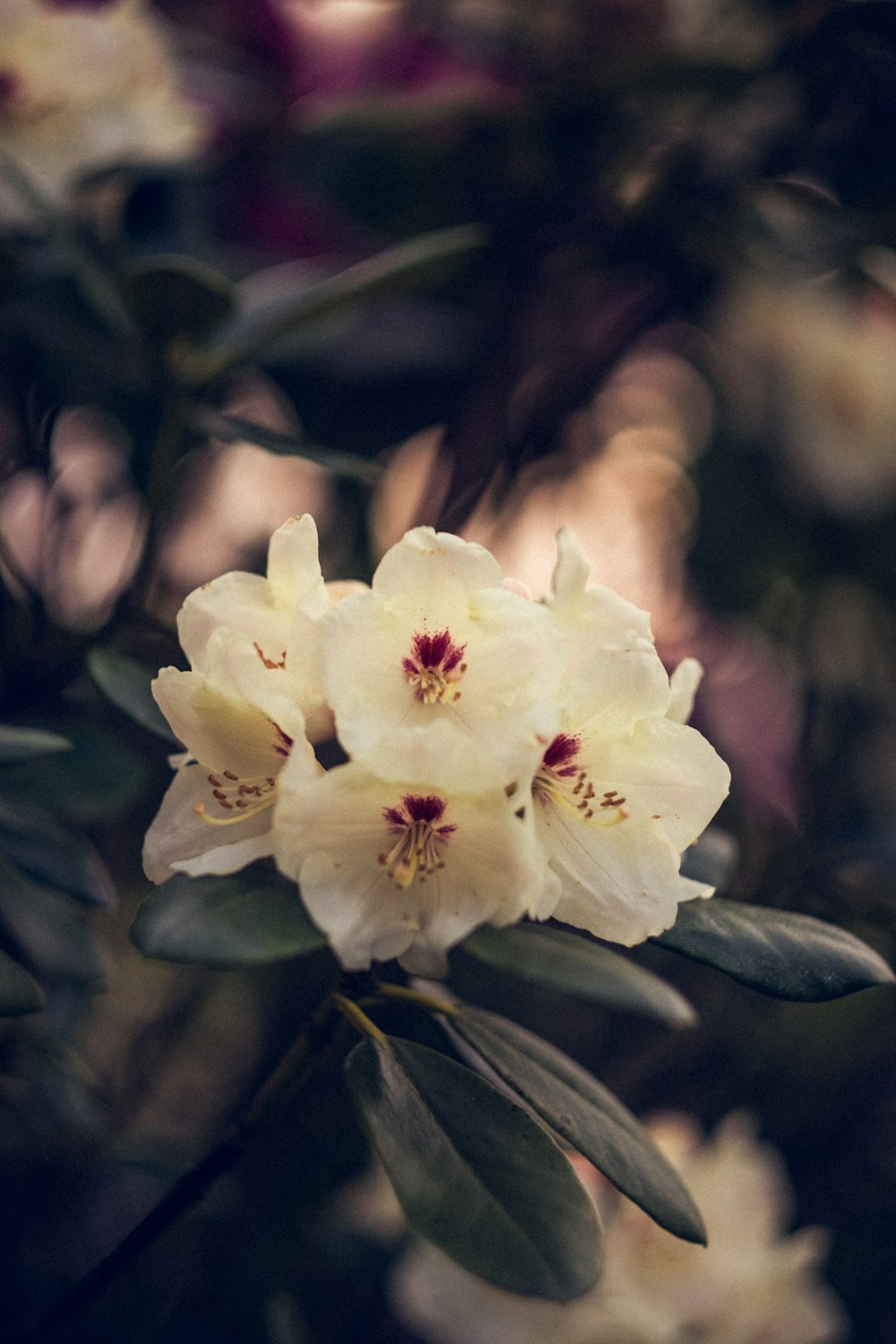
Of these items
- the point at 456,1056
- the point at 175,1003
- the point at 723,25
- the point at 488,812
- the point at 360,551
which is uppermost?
the point at 723,25

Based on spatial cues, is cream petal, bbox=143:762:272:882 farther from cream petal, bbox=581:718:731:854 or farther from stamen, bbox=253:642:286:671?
cream petal, bbox=581:718:731:854

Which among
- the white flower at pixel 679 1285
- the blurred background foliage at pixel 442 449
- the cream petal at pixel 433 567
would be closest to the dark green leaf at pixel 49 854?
the blurred background foliage at pixel 442 449

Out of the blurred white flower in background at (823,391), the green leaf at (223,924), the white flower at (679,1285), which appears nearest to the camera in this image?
the green leaf at (223,924)

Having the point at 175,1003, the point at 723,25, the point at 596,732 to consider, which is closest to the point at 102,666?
the point at 596,732

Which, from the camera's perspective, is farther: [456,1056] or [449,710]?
[456,1056]

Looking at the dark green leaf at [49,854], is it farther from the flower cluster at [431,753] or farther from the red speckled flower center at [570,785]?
the red speckled flower center at [570,785]

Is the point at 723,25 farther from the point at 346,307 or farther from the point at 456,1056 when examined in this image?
the point at 456,1056

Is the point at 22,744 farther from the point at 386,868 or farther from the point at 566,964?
the point at 566,964
